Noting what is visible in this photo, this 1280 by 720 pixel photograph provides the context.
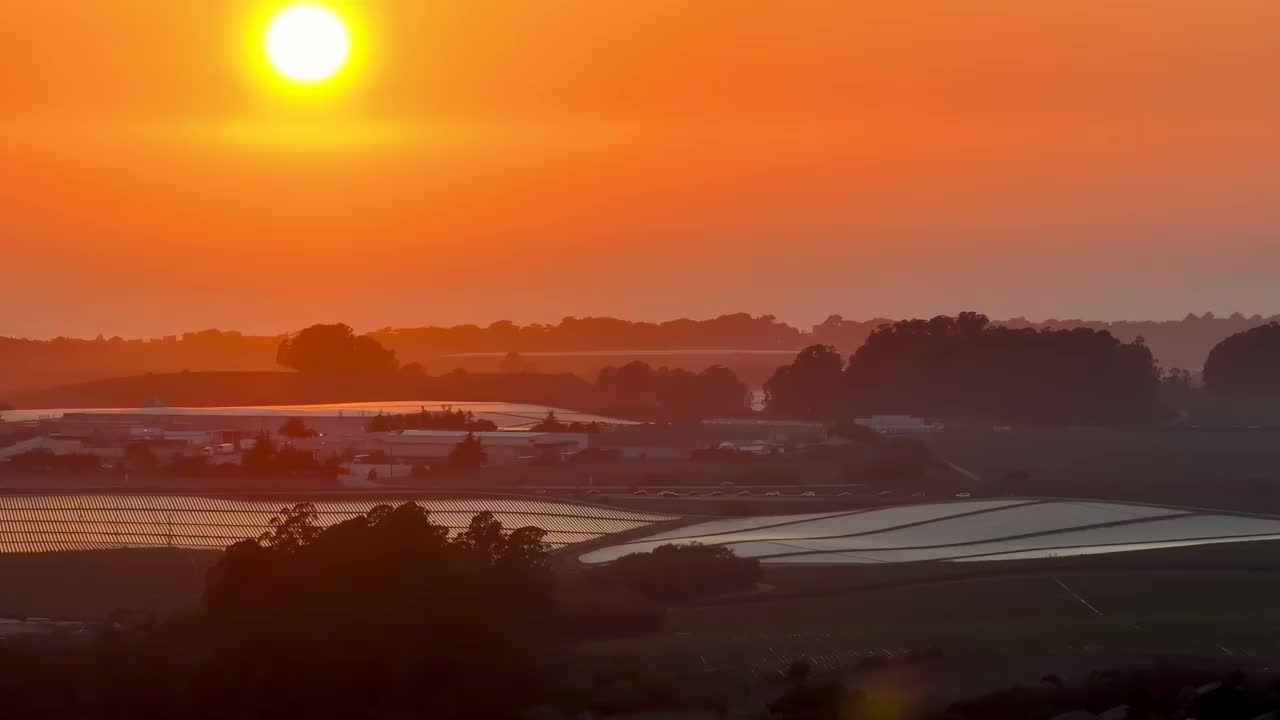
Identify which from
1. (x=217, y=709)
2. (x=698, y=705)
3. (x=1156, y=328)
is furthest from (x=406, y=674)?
(x=1156, y=328)

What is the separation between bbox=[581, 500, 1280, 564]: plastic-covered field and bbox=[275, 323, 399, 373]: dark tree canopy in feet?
152

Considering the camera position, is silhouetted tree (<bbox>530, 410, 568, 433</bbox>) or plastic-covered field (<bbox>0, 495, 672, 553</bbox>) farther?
silhouetted tree (<bbox>530, 410, 568, 433</bbox>)

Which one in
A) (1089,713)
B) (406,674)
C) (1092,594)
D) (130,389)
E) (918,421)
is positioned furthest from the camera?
(130,389)

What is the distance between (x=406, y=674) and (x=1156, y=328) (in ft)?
553

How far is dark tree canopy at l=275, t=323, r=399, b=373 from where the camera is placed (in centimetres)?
8825

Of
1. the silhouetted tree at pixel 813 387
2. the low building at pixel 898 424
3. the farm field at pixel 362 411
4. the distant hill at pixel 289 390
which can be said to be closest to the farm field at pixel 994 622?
the low building at pixel 898 424

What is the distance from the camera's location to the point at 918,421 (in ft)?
223

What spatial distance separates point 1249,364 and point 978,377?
11.9m

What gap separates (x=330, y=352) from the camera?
88.2 metres

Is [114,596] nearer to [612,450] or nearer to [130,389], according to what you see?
[612,450]

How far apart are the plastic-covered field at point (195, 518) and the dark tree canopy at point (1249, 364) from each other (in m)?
38.7

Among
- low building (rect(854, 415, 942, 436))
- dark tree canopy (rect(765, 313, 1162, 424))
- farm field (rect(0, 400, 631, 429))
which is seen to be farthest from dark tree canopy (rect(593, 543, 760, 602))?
farm field (rect(0, 400, 631, 429))

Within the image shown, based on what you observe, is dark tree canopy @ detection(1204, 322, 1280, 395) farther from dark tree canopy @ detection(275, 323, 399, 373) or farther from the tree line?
the tree line

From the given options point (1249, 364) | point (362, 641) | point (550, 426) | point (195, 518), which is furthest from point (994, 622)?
point (1249, 364)
